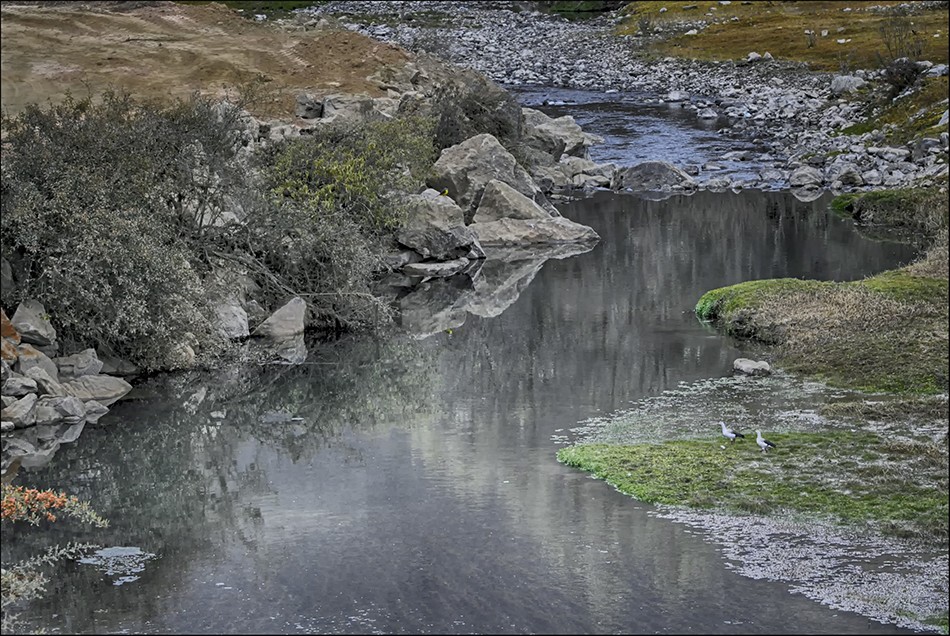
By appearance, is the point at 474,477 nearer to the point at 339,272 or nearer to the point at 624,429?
the point at 624,429

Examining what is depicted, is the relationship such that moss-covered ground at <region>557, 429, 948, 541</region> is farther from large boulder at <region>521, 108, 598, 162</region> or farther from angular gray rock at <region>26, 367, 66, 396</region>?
large boulder at <region>521, 108, 598, 162</region>

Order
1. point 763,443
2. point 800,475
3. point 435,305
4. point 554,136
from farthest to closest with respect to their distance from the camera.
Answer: point 554,136, point 435,305, point 763,443, point 800,475

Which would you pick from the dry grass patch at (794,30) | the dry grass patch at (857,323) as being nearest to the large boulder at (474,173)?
the dry grass patch at (857,323)

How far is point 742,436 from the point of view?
20266mm

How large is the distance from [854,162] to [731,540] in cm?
3935

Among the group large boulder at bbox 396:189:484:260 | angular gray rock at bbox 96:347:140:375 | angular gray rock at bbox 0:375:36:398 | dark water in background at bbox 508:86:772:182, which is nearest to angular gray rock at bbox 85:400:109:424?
angular gray rock at bbox 0:375:36:398

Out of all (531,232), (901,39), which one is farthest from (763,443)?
(901,39)

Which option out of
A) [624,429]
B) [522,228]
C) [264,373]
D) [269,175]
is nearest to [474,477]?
[624,429]

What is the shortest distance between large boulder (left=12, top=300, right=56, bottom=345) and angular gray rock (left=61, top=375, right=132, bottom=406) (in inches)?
35.3

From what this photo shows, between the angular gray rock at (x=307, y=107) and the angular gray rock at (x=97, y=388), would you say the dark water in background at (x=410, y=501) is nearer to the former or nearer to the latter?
the angular gray rock at (x=97, y=388)

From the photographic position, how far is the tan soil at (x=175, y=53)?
43.9 meters

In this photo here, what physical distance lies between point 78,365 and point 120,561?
8.61 meters

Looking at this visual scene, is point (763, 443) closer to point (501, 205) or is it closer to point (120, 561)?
point (120, 561)

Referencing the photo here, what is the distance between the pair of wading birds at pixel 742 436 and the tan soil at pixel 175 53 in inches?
952
